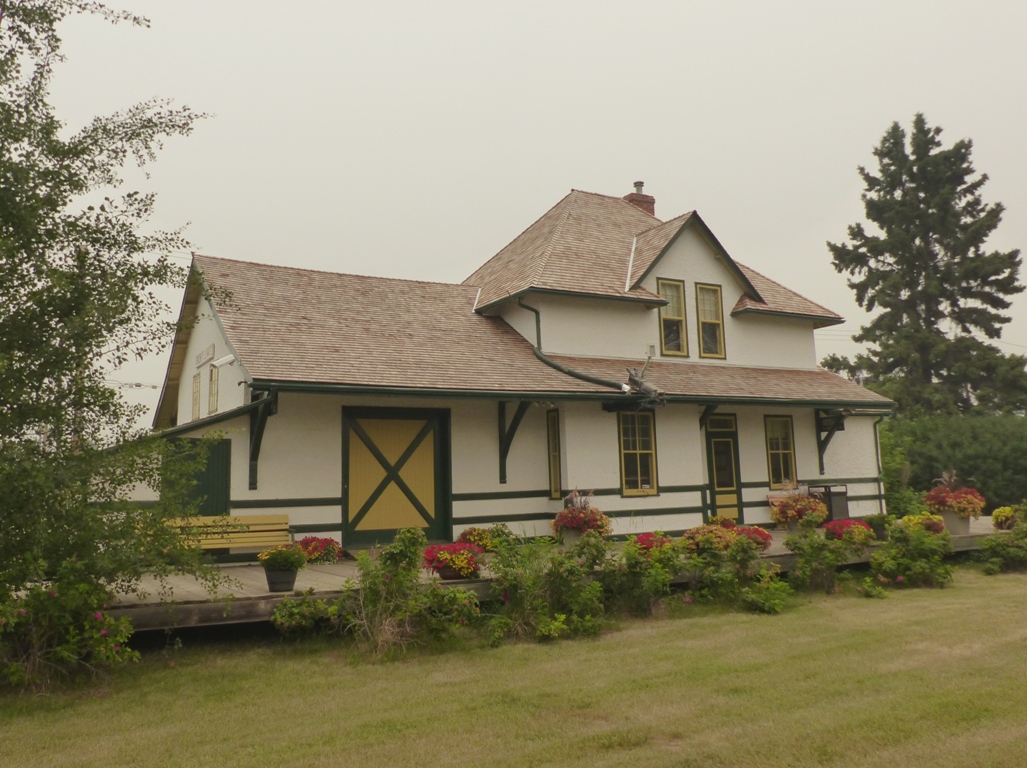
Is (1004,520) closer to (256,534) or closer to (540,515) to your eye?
(540,515)

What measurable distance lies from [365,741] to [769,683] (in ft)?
11.5

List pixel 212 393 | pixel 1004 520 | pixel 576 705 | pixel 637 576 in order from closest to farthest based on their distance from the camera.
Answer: pixel 576 705 → pixel 637 576 → pixel 212 393 → pixel 1004 520

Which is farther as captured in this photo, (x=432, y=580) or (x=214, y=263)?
(x=214, y=263)

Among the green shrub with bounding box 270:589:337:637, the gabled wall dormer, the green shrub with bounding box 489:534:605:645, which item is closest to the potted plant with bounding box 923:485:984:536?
the gabled wall dormer


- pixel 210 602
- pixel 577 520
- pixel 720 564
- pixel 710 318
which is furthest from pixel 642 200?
pixel 210 602

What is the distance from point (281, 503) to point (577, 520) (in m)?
4.63

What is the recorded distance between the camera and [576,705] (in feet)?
21.7

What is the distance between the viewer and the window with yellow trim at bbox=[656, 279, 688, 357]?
17.1m

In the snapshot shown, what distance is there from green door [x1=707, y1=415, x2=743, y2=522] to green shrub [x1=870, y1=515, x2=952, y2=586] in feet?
14.0

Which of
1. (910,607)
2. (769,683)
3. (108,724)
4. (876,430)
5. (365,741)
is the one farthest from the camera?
(876,430)

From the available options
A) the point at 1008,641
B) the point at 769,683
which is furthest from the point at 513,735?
the point at 1008,641

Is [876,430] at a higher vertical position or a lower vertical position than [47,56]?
lower

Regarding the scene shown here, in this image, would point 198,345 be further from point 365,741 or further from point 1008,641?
point 1008,641

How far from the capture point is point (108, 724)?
6223 mm
